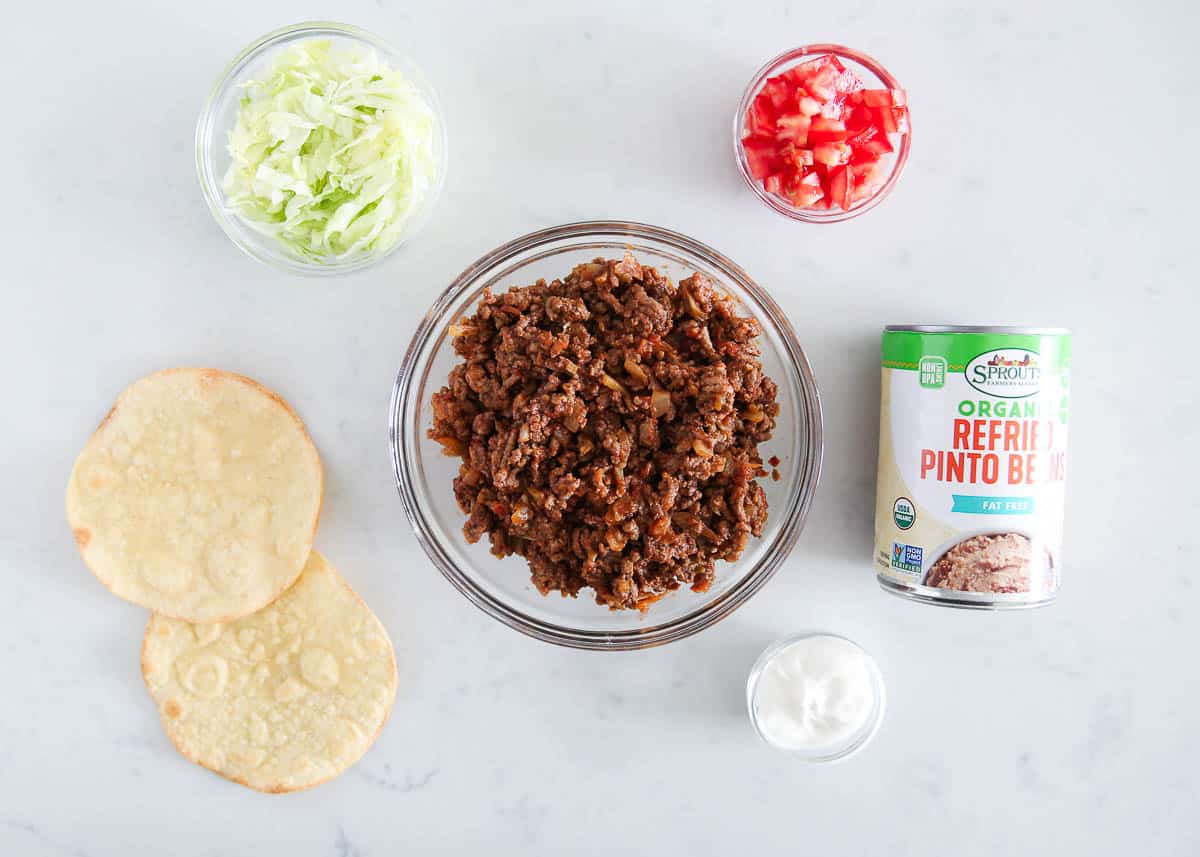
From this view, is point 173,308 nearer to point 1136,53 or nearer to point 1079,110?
point 1079,110

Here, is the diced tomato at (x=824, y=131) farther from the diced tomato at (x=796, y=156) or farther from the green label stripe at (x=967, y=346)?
the green label stripe at (x=967, y=346)

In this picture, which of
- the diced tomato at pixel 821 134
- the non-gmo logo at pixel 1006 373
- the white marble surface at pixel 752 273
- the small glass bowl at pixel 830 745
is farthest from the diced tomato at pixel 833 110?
the small glass bowl at pixel 830 745

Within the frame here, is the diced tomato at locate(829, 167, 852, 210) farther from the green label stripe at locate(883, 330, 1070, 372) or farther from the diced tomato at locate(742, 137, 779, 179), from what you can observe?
the green label stripe at locate(883, 330, 1070, 372)

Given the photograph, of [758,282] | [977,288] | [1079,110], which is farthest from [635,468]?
[1079,110]

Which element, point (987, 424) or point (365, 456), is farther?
point (365, 456)

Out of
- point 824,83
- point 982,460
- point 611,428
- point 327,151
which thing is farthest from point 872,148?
point 327,151

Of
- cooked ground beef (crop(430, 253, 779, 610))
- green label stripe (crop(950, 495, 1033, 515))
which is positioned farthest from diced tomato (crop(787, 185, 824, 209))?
green label stripe (crop(950, 495, 1033, 515))
